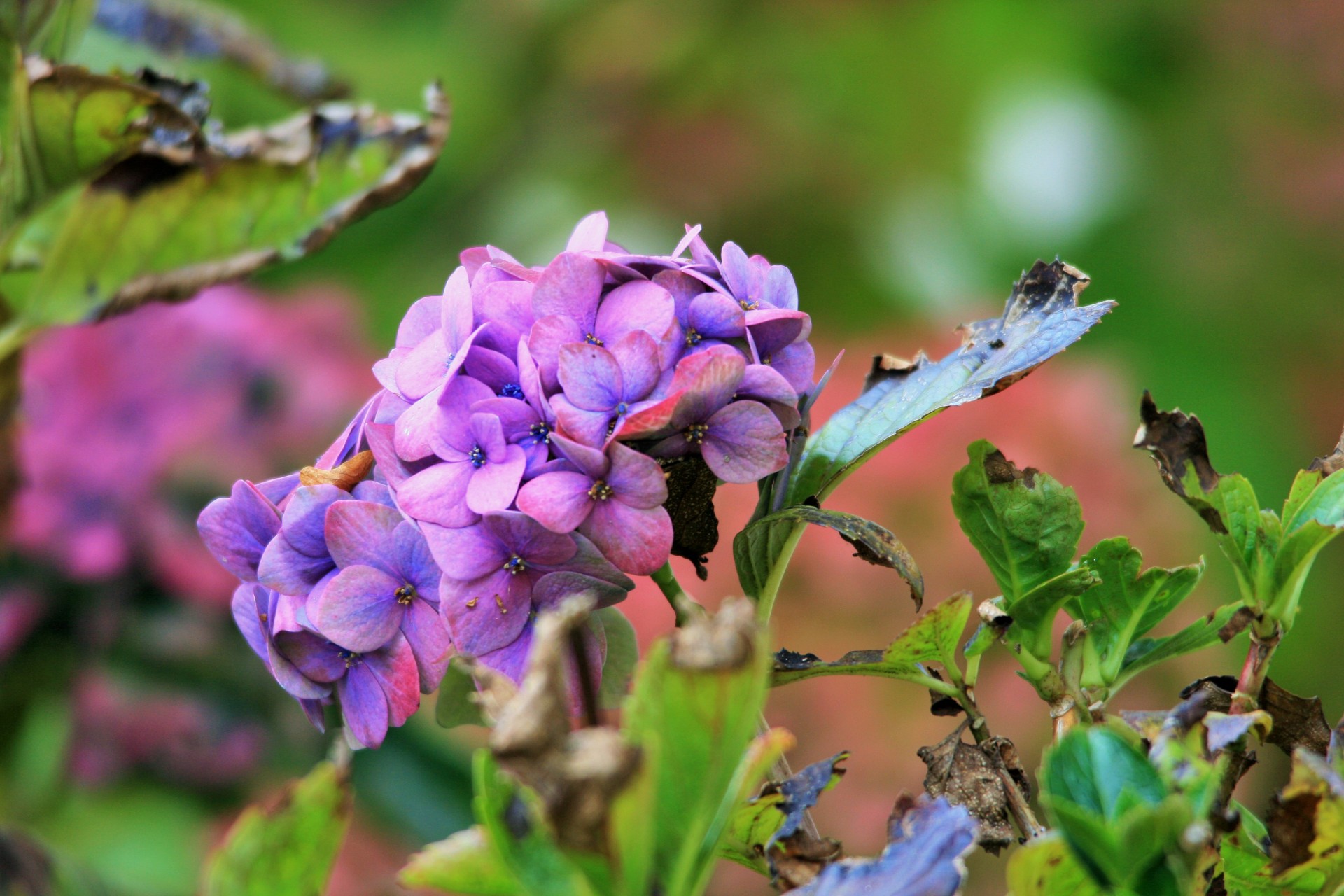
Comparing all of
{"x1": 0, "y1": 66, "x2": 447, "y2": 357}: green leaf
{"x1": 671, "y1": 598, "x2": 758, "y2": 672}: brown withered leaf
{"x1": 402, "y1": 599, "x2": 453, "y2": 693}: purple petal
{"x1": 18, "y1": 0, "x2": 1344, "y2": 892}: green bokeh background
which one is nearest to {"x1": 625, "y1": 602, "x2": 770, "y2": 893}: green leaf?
{"x1": 671, "y1": 598, "x2": 758, "y2": 672}: brown withered leaf

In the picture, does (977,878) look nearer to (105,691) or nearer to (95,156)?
(105,691)

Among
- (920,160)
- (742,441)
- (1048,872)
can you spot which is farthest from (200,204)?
(920,160)

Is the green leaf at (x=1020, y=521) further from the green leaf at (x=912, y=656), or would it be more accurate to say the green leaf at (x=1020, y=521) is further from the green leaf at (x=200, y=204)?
the green leaf at (x=200, y=204)

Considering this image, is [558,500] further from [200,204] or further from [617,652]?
[200,204]

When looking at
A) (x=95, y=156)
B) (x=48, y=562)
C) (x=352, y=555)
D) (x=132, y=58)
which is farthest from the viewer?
(x=48, y=562)

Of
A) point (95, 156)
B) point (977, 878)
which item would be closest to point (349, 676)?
point (95, 156)

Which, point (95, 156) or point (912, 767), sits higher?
point (95, 156)

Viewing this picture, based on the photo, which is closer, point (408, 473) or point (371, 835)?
point (408, 473)
